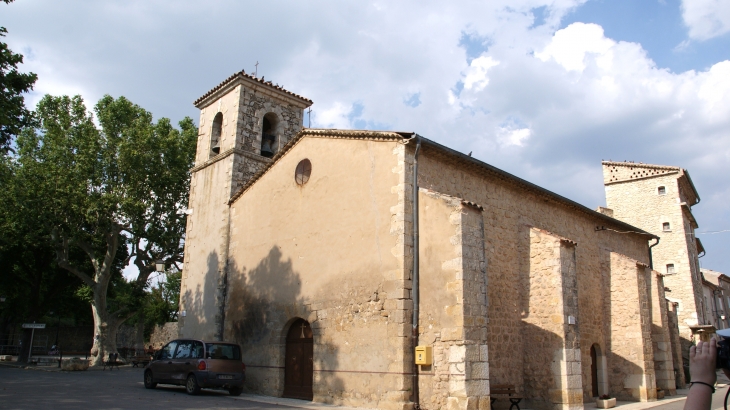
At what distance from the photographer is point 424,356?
9.94 meters

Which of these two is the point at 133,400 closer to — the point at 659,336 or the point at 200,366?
the point at 200,366

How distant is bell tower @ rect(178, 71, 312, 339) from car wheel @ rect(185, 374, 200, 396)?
9.27 ft

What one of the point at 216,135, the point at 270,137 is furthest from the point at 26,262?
the point at 270,137

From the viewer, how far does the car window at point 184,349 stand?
13281mm

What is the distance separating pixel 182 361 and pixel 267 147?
25.8ft

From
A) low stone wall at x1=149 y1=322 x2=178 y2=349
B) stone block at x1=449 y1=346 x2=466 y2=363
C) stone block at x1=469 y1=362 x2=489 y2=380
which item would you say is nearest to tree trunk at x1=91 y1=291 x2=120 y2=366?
low stone wall at x1=149 y1=322 x2=178 y2=349

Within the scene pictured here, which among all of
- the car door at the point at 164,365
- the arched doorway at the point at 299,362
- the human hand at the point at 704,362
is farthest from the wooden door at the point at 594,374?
the human hand at the point at 704,362

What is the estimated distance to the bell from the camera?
18.0 meters

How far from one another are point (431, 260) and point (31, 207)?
64.4ft

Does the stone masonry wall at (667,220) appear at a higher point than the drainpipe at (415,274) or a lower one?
higher

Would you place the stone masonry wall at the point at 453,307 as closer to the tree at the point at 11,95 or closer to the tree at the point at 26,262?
the tree at the point at 11,95

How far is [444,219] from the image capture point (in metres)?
10.5

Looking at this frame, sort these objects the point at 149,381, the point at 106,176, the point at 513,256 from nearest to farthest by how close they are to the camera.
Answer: the point at 513,256
the point at 149,381
the point at 106,176

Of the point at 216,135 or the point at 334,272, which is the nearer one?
the point at 334,272
